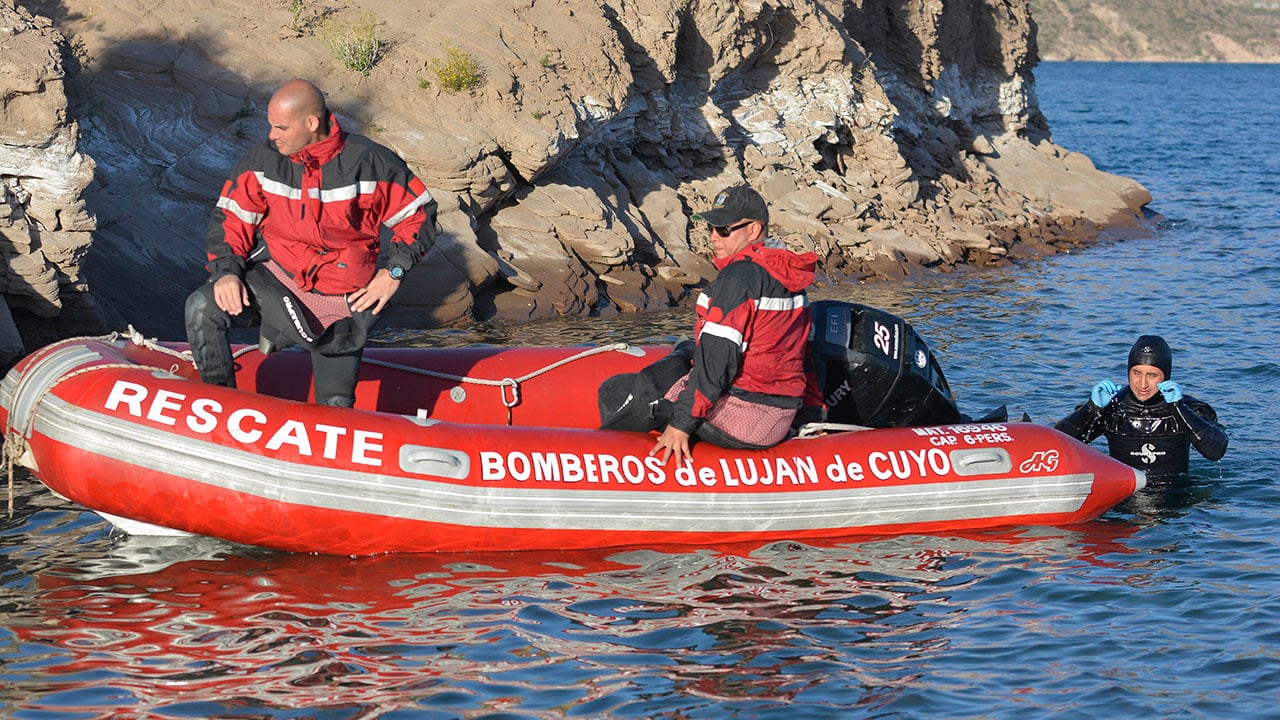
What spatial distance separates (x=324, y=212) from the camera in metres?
6.03

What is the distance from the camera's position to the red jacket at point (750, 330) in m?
6.06

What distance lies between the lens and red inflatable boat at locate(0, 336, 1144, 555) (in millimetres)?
6043

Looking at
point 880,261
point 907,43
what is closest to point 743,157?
point 880,261

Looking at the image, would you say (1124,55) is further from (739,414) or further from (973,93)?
(739,414)

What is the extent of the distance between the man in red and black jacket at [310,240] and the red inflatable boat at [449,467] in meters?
0.36

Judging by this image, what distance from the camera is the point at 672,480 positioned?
6.52 m

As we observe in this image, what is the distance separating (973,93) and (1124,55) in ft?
271

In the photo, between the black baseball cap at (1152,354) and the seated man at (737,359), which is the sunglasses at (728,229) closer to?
the seated man at (737,359)

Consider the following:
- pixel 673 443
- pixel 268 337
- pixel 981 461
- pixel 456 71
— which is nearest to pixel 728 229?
pixel 673 443

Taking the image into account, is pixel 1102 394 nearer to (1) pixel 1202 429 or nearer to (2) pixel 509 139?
(1) pixel 1202 429

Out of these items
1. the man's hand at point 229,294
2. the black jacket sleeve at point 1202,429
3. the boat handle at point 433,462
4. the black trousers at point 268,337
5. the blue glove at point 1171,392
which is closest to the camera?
the man's hand at point 229,294

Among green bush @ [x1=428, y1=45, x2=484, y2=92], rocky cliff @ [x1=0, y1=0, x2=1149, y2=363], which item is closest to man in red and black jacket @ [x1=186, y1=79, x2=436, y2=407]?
rocky cliff @ [x1=0, y1=0, x2=1149, y2=363]

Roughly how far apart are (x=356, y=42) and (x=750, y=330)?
8079mm

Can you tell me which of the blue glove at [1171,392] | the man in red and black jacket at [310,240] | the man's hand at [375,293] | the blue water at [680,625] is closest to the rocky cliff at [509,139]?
the man in red and black jacket at [310,240]
